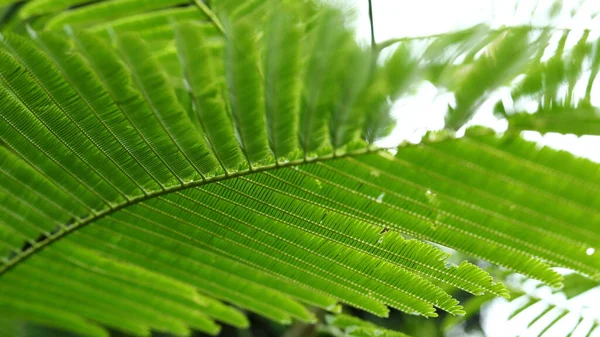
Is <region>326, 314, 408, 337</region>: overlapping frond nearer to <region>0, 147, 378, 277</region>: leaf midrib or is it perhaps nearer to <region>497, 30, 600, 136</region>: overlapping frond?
<region>0, 147, 378, 277</region>: leaf midrib

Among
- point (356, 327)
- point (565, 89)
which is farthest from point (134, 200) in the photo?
point (565, 89)

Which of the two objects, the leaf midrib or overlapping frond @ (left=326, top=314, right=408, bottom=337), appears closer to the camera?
the leaf midrib

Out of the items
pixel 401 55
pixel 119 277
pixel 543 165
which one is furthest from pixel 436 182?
pixel 119 277

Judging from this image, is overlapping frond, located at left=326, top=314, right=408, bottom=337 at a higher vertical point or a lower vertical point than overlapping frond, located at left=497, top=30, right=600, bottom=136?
lower

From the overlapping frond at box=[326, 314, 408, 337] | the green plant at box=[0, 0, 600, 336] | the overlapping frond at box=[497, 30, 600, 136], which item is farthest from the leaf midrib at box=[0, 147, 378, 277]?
the overlapping frond at box=[326, 314, 408, 337]

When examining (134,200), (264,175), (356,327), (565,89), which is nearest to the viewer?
(565,89)

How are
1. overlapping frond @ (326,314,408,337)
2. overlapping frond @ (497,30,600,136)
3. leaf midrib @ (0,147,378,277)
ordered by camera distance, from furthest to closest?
overlapping frond @ (326,314,408,337) < leaf midrib @ (0,147,378,277) < overlapping frond @ (497,30,600,136)

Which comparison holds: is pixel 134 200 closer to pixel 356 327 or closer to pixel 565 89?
pixel 356 327

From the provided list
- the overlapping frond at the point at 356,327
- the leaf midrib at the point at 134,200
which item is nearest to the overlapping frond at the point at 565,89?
the leaf midrib at the point at 134,200

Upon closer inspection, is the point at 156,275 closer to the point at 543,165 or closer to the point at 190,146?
the point at 190,146
